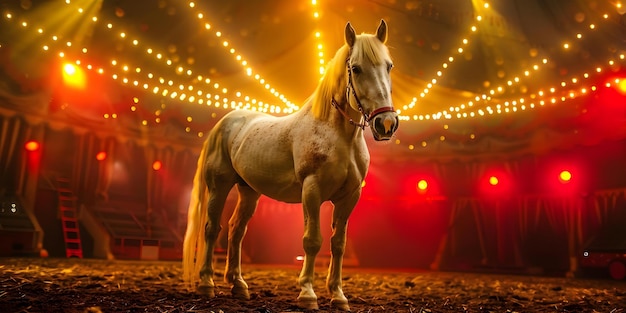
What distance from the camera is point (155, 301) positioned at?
3041mm

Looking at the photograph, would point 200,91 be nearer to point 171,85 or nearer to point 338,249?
point 171,85

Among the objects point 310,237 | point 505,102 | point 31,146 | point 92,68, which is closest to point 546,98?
point 505,102

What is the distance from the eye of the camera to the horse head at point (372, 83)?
101 inches

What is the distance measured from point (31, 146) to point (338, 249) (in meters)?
7.92

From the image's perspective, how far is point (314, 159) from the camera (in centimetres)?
298

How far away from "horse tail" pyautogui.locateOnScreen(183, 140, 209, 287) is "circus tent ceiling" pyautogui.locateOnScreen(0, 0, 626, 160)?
11.9 feet

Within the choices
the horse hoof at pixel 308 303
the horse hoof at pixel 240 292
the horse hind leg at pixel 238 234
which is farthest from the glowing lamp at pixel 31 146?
the horse hoof at pixel 308 303

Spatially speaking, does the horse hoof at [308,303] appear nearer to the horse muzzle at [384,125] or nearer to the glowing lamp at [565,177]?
the horse muzzle at [384,125]

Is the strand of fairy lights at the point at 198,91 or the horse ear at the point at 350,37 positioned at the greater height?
the strand of fairy lights at the point at 198,91

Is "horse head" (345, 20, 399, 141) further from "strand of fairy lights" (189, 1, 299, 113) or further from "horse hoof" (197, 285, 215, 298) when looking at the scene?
"strand of fairy lights" (189, 1, 299, 113)

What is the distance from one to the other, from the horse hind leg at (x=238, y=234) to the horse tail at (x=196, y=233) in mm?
243

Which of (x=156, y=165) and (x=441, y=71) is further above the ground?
(x=441, y=71)

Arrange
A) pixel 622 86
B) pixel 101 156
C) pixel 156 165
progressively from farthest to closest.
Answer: pixel 156 165 < pixel 101 156 < pixel 622 86

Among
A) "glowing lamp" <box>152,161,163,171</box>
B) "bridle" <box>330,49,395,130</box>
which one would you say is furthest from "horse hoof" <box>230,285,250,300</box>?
"glowing lamp" <box>152,161,163,171</box>
